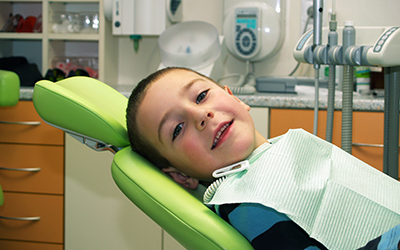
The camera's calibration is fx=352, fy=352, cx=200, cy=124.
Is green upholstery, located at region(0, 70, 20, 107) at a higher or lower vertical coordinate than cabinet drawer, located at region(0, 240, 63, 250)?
higher

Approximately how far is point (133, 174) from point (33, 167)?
1144mm

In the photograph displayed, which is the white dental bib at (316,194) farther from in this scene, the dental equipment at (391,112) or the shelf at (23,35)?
the shelf at (23,35)

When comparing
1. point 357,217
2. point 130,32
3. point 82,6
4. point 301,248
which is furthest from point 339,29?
point 82,6

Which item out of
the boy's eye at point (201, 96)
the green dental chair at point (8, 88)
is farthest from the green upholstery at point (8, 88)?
the boy's eye at point (201, 96)

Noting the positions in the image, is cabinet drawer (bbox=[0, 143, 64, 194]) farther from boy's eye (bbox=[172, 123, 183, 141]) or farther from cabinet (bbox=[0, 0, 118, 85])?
boy's eye (bbox=[172, 123, 183, 141])

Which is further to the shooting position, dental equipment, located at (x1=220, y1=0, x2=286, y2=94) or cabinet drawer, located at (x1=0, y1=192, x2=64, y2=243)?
dental equipment, located at (x1=220, y1=0, x2=286, y2=94)

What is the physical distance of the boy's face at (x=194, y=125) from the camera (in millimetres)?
778

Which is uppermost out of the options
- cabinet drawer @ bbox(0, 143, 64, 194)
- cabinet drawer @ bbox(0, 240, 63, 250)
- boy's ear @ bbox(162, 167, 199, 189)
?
boy's ear @ bbox(162, 167, 199, 189)

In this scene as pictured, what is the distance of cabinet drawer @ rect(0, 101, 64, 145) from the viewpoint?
5.33 feet

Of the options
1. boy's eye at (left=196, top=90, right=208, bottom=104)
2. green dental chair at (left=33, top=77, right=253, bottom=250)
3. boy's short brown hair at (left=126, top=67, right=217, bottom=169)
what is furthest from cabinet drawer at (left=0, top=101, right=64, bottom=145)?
boy's eye at (left=196, top=90, right=208, bottom=104)

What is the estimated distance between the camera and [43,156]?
5.37 ft

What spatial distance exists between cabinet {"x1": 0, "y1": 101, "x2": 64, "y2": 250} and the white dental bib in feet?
3.81

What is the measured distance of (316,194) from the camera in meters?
0.65

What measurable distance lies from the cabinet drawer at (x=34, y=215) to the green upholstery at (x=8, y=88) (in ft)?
1.78
